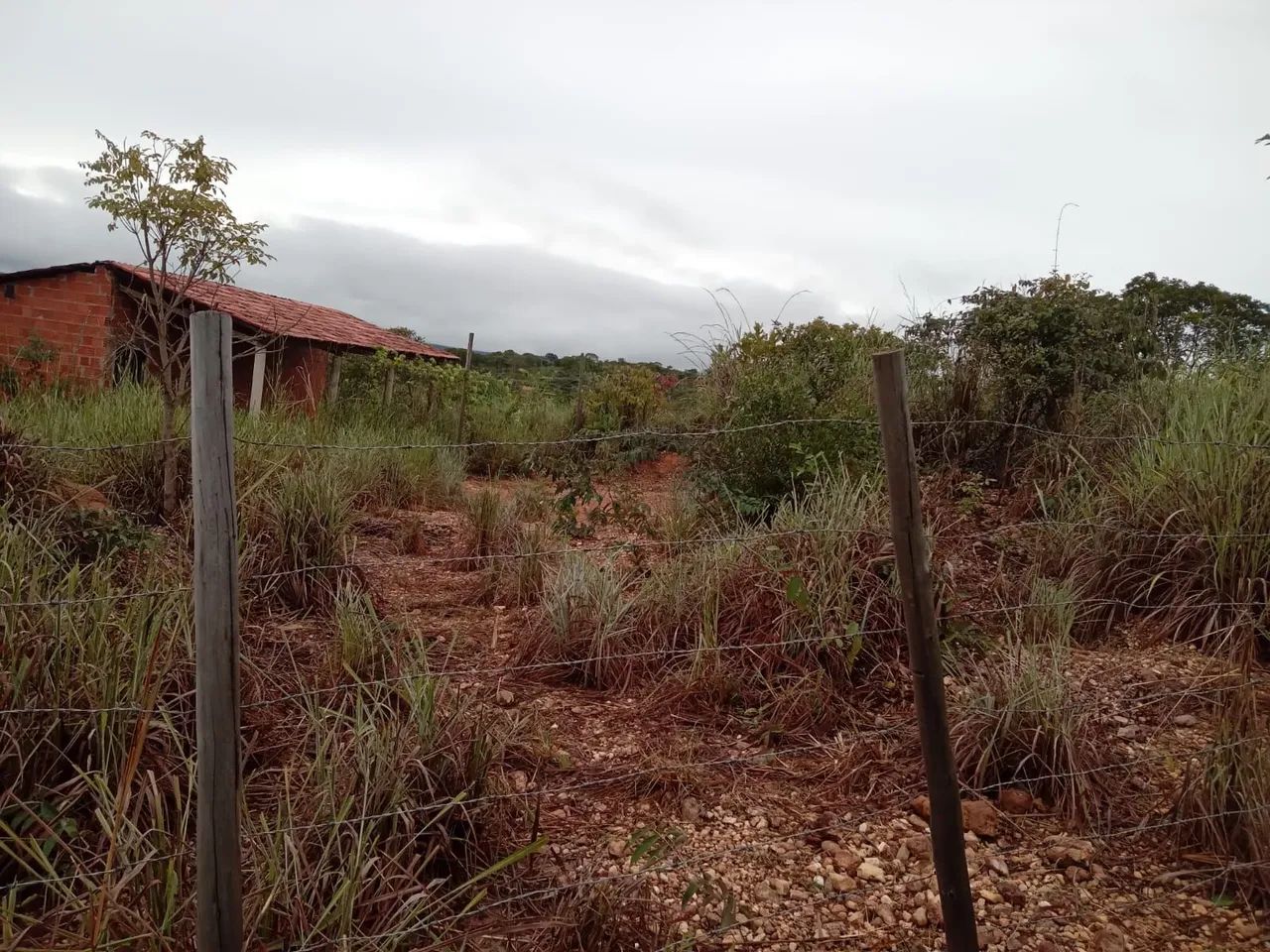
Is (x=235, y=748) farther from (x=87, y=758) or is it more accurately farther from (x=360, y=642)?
(x=360, y=642)

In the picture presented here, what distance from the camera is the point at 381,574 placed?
554cm

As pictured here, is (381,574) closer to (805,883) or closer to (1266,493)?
(805,883)

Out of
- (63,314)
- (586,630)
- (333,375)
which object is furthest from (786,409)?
(63,314)

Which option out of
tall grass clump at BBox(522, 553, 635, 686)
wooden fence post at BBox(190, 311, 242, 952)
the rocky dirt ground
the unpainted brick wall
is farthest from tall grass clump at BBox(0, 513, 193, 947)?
the unpainted brick wall

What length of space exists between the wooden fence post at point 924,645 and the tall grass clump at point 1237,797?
1002 mm

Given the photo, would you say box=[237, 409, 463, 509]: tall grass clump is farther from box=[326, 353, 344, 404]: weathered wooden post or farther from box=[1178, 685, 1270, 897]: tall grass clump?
box=[1178, 685, 1270, 897]: tall grass clump

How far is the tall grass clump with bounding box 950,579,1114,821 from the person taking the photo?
2975 millimetres

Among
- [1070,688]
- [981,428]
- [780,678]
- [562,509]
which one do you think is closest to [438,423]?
[562,509]

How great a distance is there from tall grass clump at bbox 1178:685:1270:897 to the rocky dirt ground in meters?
0.07

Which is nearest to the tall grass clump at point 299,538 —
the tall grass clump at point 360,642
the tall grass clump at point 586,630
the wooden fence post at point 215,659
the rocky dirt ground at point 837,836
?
the tall grass clump at point 360,642

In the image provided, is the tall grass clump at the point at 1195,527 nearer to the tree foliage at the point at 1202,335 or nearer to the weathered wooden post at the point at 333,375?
the tree foliage at the point at 1202,335

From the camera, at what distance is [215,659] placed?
1806 mm

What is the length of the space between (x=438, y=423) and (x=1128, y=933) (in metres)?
11.8

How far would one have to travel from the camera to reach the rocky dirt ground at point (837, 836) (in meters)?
2.43
